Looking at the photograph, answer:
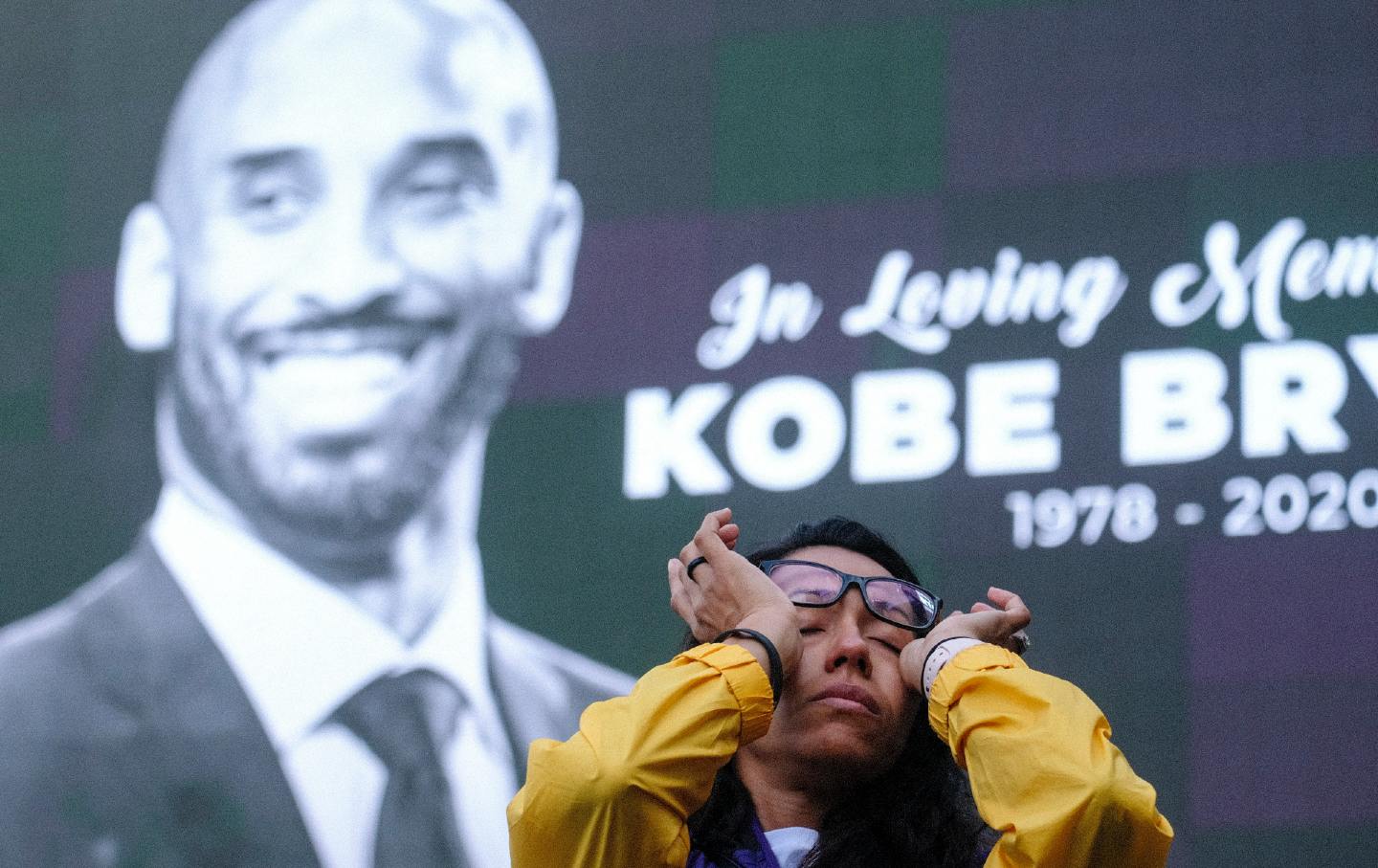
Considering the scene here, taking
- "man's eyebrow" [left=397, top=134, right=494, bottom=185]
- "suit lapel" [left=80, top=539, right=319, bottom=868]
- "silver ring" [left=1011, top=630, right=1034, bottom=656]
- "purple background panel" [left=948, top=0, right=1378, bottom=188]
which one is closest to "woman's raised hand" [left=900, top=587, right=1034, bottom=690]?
"silver ring" [left=1011, top=630, right=1034, bottom=656]

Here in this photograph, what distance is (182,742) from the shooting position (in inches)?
111

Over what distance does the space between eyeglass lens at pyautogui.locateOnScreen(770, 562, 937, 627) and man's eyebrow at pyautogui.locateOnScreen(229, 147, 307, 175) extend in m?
1.60

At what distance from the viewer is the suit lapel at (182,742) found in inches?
108

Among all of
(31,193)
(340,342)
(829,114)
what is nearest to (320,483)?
(340,342)

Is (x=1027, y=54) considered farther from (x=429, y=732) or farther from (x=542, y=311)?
(x=429, y=732)

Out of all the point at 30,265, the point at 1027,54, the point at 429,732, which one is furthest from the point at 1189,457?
the point at 30,265

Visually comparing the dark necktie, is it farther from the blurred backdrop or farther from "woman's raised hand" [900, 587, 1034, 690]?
"woman's raised hand" [900, 587, 1034, 690]

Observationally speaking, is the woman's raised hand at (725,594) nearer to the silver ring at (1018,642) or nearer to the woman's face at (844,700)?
the woman's face at (844,700)

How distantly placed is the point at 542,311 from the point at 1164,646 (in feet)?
3.39

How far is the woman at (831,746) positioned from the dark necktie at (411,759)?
1.01 m

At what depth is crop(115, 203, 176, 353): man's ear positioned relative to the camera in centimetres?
309

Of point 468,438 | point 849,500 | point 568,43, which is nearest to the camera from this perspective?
point 849,500

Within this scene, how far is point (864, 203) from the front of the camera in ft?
9.30

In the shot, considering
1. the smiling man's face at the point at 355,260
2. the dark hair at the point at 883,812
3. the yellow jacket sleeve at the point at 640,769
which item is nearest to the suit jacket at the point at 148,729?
the smiling man's face at the point at 355,260
